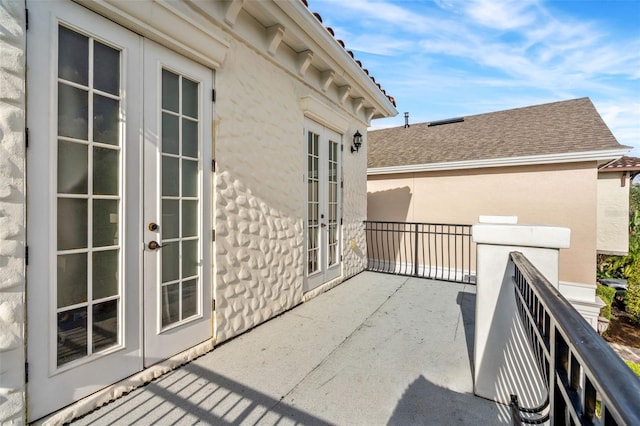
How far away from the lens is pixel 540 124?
7449mm

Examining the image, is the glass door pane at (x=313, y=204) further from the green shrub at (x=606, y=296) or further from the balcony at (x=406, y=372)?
the green shrub at (x=606, y=296)

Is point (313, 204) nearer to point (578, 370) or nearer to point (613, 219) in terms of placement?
point (578, 370)

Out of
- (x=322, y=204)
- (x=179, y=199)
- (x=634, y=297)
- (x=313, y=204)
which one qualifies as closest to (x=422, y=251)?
(x=322, y=204)

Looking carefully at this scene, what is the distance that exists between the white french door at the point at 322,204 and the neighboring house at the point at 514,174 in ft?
10.5

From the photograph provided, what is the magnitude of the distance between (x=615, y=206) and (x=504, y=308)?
8.60 m

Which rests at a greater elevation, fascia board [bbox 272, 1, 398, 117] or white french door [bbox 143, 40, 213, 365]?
fascia board [bbox 272, 1, 398, 117]

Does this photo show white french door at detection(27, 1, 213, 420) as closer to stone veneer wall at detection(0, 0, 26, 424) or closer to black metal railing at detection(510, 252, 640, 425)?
stone veneer wall at detection(0, 0, 26, 424)

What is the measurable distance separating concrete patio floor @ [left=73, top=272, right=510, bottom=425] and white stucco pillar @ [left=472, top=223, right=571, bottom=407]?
185mm

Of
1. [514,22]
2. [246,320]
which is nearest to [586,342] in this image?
[246,320]

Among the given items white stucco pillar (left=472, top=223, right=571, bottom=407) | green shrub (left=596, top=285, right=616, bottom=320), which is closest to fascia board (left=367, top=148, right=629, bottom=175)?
green shrub (left=596, top=285, right=616, bottom=320)

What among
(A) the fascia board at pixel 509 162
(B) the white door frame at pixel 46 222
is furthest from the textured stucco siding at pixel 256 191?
(A) the fascia board at pixel 509 162

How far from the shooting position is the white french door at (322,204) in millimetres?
4492

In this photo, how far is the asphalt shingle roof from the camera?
623 cm

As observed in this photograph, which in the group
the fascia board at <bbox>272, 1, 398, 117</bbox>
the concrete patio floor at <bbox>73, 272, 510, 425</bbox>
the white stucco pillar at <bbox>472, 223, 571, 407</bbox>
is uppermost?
the fascia board at <bbox>272, 1, 398, 117</bbox>
